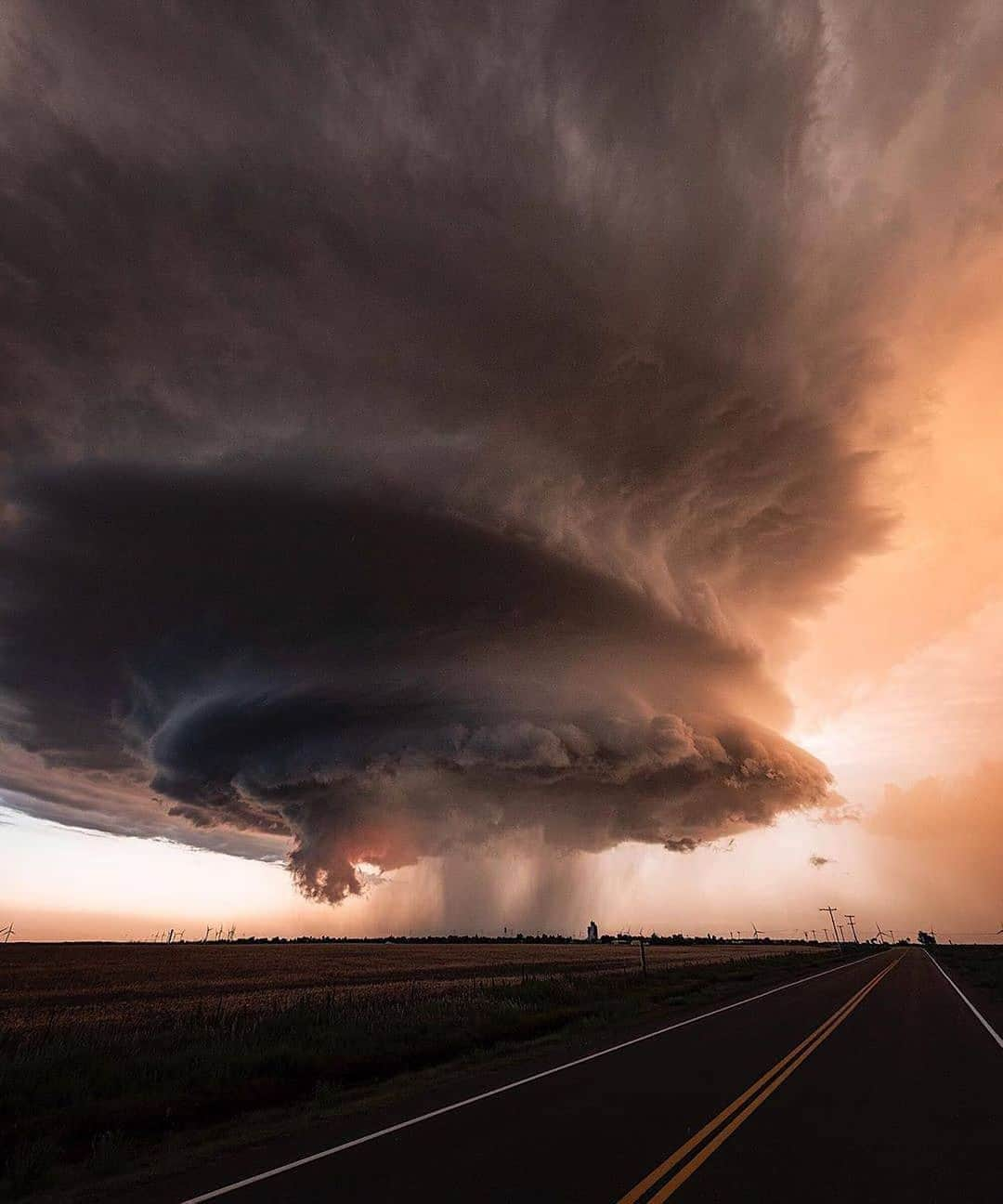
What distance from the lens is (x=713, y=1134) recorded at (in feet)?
30.1

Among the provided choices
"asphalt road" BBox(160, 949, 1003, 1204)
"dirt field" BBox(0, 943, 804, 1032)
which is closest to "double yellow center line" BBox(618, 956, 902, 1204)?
"asphalt road" BBox(160, 949, 1003, 1204)

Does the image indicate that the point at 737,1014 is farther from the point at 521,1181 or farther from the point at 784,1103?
the point at 521,1181

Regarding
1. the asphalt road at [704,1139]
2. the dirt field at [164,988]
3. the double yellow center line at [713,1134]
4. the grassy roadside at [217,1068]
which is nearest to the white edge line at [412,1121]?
the asphalt road at [704,1139]

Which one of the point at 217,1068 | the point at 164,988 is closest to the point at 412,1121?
the point at 217,1068

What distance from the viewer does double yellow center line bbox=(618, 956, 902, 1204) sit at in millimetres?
7184

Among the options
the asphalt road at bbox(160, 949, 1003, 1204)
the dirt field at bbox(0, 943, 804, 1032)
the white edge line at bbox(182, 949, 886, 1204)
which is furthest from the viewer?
the dirt field at bbox(0, 943, 804, 1032)

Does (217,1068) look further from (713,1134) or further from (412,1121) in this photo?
(713,1134)

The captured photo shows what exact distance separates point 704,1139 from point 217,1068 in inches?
403

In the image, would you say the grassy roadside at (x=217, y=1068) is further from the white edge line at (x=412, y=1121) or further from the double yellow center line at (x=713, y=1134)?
the double yellow center line at (x=713, y=1134)

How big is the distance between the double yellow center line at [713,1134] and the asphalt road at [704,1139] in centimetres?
3

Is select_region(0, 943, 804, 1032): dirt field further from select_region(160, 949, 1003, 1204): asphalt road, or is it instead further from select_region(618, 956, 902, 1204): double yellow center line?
select_region(618, 956, 902, 1204): double yellow center line

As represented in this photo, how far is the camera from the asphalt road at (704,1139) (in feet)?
24.1

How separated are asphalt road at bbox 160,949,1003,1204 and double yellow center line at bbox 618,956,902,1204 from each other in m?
0.03

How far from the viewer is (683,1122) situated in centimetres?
980
